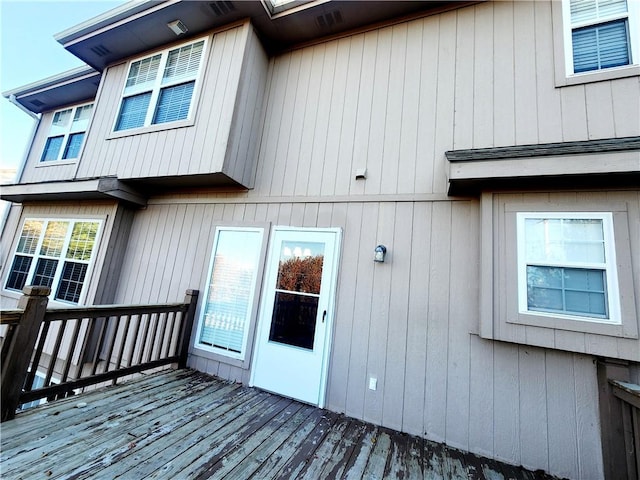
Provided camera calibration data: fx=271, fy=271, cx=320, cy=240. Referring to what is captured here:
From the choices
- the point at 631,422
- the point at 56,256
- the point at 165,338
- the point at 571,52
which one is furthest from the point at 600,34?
the point at 56,256

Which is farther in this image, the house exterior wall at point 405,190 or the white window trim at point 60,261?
the white window trim at point 60,261

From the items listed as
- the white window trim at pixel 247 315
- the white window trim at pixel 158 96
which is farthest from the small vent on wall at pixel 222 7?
the white window trim at pixel 247 315

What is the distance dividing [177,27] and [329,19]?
237 cm

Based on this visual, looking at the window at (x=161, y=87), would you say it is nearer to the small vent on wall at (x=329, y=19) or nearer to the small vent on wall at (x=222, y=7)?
the small vent on wall at (x=222, y=7)

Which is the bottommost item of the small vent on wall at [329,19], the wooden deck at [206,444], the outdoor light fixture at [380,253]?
the wooden deck at [206,444]

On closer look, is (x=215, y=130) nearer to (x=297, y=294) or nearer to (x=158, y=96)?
(x=158, y=96)

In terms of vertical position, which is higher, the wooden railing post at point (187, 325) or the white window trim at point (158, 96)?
the white window trim at point (158, 96)

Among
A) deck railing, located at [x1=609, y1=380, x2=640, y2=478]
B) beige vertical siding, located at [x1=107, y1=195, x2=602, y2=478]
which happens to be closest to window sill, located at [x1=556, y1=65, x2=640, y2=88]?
beige vertical siding, located at [x1=107, y1=195, x2=602, y2=478]

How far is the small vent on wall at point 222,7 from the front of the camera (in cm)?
374

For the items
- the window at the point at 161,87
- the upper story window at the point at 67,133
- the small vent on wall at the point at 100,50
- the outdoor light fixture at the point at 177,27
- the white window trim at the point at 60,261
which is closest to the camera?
the outdoor light fixture at the point at 177,27

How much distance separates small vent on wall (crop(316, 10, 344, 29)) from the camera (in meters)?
3.79

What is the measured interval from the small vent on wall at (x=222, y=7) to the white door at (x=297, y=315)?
3.15 metres

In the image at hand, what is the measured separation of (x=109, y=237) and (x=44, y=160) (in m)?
3.67

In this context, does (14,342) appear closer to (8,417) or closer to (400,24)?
(8,417)
